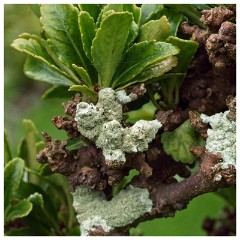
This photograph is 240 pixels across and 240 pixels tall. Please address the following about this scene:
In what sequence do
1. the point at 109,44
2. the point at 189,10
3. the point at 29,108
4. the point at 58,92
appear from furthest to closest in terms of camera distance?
1. the point at 29,108
2. the point at 58,92
3. the point at 189,10
4. the point at 109,44

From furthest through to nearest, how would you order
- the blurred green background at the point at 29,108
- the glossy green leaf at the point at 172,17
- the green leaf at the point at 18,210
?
the blurred green background at the point at 29,108, the green leaf at the point at 18,210, the glossy green leaf at the point at 172,17

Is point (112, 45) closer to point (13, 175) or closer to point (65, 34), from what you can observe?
point (65, 34)

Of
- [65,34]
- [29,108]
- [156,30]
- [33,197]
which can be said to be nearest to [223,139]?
[156,30]

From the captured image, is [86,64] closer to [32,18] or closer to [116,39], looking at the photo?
[116,39]

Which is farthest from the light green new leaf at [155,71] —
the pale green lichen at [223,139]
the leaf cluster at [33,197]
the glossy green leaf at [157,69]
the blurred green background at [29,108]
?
the blurred green background at [29,108]

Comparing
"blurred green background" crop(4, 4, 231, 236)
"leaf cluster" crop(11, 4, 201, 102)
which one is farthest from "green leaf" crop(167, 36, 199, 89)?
"blurred green background" crop(4, 4, 231, 236)

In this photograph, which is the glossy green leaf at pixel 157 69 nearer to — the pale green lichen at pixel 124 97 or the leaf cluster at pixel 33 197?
the pale green lichen at pixel 124 97

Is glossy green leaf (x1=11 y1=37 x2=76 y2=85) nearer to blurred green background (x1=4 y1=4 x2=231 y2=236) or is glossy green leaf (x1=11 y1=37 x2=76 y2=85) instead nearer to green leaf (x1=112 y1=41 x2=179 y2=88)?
green leaf (x1=112 y1=41 x2=179 y2=88)
